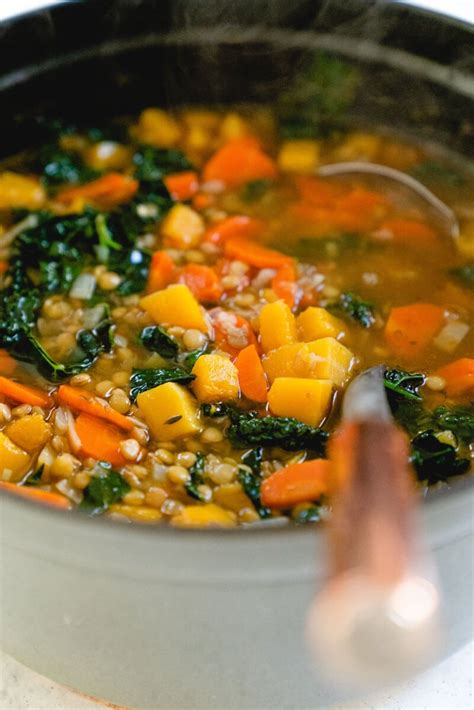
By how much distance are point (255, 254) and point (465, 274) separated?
862 mm

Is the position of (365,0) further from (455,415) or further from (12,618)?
(12,618)

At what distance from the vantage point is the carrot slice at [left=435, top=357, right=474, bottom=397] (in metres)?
3.07

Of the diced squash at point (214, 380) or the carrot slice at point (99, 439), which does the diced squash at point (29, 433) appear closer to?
the carrot slice at point (99, 439)

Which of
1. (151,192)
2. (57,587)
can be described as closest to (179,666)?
(57,587)

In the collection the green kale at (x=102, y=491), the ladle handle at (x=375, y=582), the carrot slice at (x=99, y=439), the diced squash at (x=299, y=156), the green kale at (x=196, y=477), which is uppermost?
the ladle handle at (x=375, y=582)

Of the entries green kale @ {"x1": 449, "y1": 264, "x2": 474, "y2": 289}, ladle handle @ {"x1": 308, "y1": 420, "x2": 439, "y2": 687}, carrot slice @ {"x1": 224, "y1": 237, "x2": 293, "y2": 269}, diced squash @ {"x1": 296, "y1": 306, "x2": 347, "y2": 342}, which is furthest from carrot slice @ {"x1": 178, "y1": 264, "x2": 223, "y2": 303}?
ladle handle @ {"x1": 308, "y1": 420, "x2": 439, "y2": 687}

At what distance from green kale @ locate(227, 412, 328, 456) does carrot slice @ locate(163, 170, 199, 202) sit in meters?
1.50

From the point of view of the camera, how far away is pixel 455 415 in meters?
2.93

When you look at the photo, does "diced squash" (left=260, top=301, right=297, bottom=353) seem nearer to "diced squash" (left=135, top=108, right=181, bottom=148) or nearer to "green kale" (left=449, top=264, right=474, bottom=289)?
"green kale" (left=449, top=264, right=474, bottom=289)

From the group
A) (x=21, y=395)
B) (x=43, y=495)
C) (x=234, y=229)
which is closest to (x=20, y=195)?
(x=234, y=229)

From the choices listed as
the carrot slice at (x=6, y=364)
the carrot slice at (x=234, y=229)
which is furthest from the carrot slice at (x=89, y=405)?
the carrot slice at (x=234, y=229)

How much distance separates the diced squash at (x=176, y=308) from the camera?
3.26m

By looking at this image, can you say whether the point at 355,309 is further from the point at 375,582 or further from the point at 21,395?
the point at 375,582

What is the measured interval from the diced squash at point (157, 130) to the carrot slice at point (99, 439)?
1871 millimetres
